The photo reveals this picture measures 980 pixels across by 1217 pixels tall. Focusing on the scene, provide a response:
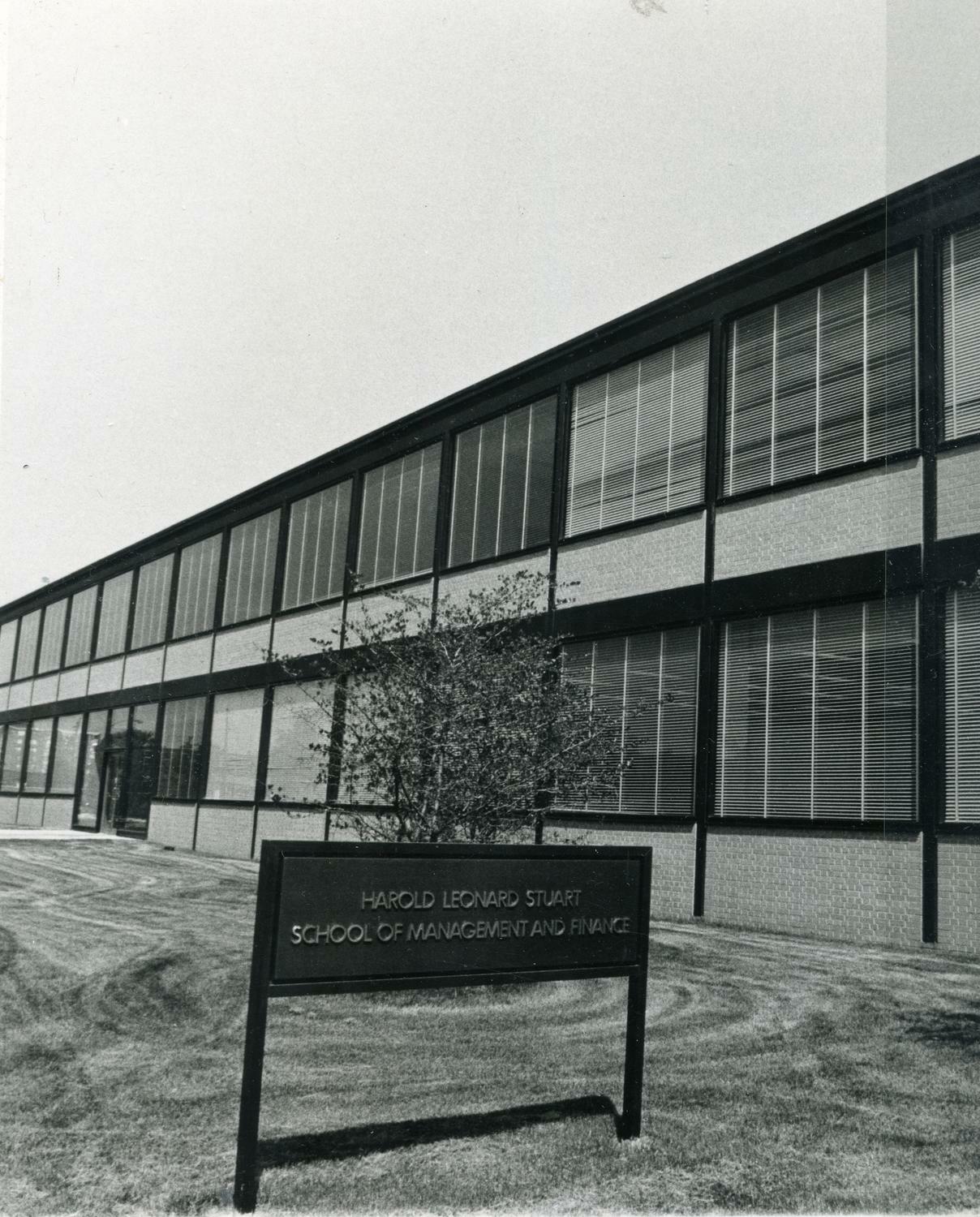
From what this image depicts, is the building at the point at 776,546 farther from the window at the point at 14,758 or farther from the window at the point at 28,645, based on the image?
the window at the point at 14,758

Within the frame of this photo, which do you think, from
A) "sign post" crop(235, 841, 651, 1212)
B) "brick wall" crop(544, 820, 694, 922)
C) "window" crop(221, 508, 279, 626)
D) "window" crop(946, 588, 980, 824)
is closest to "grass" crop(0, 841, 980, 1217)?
"sign post" crop(235, 841, 651, 1212)

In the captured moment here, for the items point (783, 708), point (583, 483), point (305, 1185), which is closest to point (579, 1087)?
point (305, 1185)

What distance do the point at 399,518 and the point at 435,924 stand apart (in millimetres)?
19368

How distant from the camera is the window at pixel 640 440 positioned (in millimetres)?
17562

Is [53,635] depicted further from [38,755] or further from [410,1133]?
[410,1133]

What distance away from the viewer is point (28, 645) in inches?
1834

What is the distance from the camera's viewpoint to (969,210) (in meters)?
14.0

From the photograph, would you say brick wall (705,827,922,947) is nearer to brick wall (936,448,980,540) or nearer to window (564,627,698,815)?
window (564,627,698,815)

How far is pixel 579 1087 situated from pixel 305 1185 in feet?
7.29

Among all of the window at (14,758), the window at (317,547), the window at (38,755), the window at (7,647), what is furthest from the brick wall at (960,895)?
the window at (7,647)

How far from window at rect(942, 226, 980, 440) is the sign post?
31.0 ft

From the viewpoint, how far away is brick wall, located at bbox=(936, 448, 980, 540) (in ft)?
44.0

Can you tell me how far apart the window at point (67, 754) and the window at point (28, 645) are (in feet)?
17.3

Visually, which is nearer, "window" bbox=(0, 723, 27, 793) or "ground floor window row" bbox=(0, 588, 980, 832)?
"ground floor window row" bbox=(0, 588, 980, 832)
